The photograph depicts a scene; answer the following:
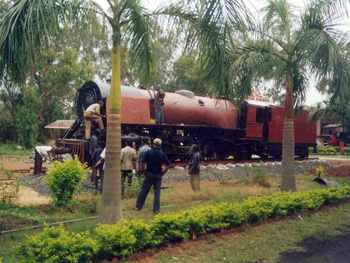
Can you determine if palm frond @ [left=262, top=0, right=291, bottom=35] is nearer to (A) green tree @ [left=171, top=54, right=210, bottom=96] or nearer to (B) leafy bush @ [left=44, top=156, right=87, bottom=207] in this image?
(B) leafy bush @ [left=44, top=156, right=87, bottom=207]

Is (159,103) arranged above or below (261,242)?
above

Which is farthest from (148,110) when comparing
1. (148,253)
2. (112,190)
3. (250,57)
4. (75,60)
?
(75,60)

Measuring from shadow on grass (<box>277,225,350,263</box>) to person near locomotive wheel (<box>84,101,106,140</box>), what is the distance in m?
7.92

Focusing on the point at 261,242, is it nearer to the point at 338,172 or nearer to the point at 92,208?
the point at 92,208

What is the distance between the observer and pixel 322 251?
5613mm

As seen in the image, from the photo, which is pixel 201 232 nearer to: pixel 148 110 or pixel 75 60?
pixel 148 110

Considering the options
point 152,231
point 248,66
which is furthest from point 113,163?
point 248,66

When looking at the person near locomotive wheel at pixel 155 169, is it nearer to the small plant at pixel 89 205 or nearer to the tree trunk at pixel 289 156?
the small plant at pixel 89 205

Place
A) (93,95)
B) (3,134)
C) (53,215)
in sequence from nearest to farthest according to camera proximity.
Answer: (53,215) → (93,95) → (3,134)

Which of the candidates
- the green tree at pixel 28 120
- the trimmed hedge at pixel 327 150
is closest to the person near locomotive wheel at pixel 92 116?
the green tree at pixel 28 120

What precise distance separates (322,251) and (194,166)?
4.48 m

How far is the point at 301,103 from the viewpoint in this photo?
10203 mm

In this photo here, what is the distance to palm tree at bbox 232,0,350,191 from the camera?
8828 mm

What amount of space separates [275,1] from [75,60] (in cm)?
2129
